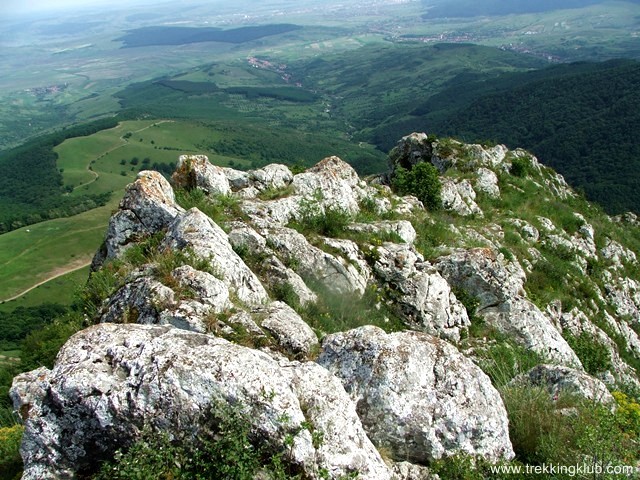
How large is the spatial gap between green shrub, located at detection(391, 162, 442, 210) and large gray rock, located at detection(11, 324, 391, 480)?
18973 millimetres

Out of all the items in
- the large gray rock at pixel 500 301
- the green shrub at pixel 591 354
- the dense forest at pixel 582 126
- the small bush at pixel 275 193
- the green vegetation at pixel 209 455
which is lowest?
the dense forest at pixel 582 126

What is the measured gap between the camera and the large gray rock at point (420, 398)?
253 inches

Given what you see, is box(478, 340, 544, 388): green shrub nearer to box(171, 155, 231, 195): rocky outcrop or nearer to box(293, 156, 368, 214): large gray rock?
box(293, 156, 368, 214): large gray rock

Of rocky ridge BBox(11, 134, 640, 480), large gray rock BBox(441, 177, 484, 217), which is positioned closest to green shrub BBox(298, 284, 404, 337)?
rocky ridge BBox(11, 134, 640, 480)

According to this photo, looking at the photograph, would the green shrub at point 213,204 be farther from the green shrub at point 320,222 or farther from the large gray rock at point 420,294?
the large gray rock at point 420,294

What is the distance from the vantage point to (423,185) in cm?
2389

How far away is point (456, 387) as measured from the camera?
687 cm

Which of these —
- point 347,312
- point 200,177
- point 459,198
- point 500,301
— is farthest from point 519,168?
point 347,312

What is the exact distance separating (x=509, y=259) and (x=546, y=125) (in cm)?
16274

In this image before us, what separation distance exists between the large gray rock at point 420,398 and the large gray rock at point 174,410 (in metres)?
0.81

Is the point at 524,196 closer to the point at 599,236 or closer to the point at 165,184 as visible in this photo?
the point at 599,236

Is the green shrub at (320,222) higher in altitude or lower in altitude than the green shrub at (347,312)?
higher

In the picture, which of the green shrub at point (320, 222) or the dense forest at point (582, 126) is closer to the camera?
the green shrub at point (320, 222)

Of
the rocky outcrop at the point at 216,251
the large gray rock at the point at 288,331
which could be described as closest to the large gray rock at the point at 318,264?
the rocky outcrop at the point at 216,251
